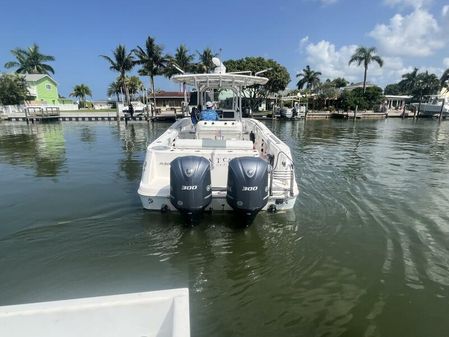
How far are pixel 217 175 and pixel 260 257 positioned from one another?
6.51 ft

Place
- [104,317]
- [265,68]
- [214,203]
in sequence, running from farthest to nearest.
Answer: [265,68] < [214,203] < [104,317]

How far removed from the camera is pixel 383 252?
17.1 feet

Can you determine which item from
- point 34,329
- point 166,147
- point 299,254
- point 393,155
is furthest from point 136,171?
point 393,155

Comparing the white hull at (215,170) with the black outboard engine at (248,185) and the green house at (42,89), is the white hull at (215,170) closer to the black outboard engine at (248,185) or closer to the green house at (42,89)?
the black outboard engine at (248,185)

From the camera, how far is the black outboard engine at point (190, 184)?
508 centimetres

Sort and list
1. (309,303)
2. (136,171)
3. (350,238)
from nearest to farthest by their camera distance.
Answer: (309,303)
(350,238)
(136,171)

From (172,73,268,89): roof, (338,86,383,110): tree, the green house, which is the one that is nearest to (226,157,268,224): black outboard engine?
(172,73,268,89): roof

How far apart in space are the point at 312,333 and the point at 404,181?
772cm

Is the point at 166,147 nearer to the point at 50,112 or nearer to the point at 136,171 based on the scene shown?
the point at 136,171

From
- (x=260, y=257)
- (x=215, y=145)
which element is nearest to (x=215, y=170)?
(x=215, y=145)

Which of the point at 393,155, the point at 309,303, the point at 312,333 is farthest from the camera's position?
the point at 393,155

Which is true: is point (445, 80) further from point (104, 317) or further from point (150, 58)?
point (104, 317)

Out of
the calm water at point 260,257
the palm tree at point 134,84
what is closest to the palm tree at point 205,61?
the palm tree at point 134,84

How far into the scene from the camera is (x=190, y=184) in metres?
5.07
